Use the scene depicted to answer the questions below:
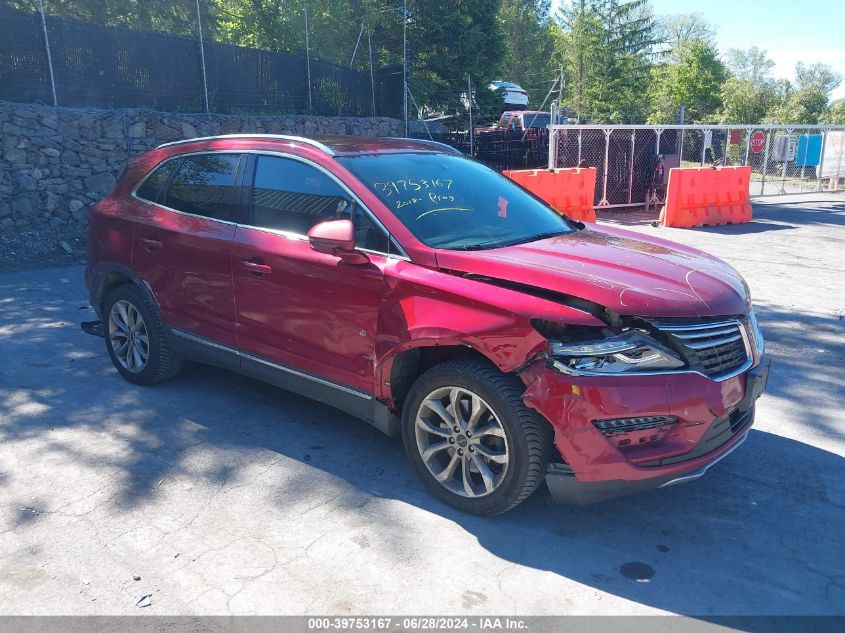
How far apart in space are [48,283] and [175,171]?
16.2 feet

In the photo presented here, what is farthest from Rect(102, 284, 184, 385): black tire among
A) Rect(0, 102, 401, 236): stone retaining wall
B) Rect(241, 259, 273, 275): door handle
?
Rect(0, 102, 401, 236): stone retaining wall

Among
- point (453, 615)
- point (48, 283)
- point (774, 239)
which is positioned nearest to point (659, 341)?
point (453, 615)

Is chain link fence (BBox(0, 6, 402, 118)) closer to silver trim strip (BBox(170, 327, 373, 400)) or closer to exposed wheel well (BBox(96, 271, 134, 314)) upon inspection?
exposed wheel well (BBox(96, 271, 134, 314))

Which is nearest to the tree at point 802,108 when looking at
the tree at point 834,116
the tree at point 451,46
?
the tree at point 834,116

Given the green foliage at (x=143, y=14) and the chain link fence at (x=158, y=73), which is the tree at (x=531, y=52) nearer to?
the chain link fence at (x=158, y=73)

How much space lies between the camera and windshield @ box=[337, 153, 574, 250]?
4.04m

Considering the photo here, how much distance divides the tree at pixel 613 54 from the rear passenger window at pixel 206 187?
43.1 m

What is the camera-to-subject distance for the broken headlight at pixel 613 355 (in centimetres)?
327

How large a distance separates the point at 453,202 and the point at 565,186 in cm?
975

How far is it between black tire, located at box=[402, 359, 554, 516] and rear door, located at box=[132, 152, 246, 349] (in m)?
1.75

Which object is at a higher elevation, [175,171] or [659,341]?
[175,171]

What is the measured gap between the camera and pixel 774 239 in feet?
41.2

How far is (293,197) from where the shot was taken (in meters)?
4.45

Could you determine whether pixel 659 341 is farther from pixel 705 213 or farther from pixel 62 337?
pixel 705 213
